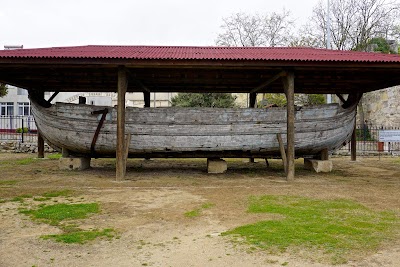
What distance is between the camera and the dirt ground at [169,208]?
12.5ft

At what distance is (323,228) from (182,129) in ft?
19.6

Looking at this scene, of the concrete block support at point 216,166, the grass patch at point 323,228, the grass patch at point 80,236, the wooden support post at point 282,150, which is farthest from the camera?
the concrete block support at point 216,166

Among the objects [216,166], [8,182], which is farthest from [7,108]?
[216,166]

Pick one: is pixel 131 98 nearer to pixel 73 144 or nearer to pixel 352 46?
pixel 352 46

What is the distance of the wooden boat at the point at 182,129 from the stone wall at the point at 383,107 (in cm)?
1337

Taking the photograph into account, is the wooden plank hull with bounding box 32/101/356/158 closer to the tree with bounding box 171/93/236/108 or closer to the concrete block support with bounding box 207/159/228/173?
the concrete block support with bounding box 207/159/228/173

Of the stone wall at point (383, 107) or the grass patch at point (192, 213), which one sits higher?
the stone wall at point (383, 107)

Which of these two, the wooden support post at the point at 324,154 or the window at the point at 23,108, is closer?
the wooden support post at the point at 324,154

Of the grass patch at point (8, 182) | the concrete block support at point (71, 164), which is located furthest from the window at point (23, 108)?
the grass patch at point (8, 182)

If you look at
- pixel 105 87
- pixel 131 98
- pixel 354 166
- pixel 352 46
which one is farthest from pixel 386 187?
pixel 131 98

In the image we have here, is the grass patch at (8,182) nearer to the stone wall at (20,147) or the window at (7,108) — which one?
the stone wall at (20,147)

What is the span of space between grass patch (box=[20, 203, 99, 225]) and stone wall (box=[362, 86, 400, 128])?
66.1ft

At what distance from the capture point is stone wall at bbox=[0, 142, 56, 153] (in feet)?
58.9

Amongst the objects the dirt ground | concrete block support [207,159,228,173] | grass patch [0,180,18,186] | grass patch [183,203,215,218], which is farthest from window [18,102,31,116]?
grass patch [183,203,215,218]
